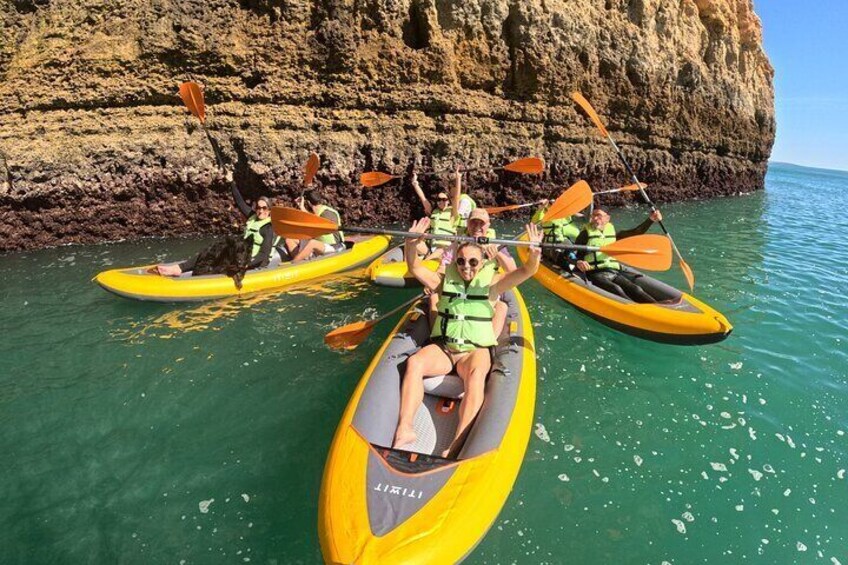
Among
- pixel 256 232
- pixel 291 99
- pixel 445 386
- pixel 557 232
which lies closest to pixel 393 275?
pixel 256 232

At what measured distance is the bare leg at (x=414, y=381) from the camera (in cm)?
298

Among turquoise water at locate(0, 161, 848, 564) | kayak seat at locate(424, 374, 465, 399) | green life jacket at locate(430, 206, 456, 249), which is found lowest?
turquoise water at locate(0, 161, 848, 564)

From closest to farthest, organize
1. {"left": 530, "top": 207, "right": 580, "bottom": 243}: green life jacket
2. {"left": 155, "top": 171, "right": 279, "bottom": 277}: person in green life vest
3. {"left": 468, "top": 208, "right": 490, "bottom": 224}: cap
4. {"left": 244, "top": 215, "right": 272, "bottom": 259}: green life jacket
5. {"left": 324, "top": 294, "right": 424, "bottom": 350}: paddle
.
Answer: {"left": 468, "top": 208, "right": 490, "bottom": 224}: cap < {"left": 324, "top": 294, "right": 424, "bottom": 350}: paddle < {"left": 155, "top": 171, "right": 279, "bottom": 277}: person in green life vest < {"left": 244, "top": 215, "right": 272, "bottom": 259}: green life jacket < {"left": 530, "top": 207, "right": 580, "bottom": 243}: green life jacket

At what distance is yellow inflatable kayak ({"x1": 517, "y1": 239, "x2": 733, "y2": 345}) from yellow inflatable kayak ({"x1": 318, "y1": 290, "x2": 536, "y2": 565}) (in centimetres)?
222


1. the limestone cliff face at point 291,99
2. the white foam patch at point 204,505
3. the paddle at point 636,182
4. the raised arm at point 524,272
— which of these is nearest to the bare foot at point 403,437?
the white foam patch at point 204,505

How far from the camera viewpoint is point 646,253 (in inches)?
170

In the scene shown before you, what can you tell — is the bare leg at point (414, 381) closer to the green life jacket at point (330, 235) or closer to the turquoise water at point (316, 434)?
the turquoise water at point (316, 434)

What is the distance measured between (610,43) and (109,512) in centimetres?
1634

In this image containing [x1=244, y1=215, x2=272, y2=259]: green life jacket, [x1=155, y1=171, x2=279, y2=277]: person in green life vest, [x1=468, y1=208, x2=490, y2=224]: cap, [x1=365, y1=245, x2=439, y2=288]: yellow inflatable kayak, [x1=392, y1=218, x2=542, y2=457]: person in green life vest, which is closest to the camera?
[x1=392, y1=218, x2=542, y2=457]: person in green life vest

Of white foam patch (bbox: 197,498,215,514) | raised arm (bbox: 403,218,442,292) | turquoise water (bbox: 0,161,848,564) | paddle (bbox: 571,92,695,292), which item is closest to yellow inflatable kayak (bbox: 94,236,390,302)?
turquoise water (bbox: 0,161,848,564)

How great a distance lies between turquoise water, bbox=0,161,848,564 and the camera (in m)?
2.77

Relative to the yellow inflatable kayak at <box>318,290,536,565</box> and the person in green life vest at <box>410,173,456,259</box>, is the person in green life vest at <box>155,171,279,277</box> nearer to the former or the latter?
the person in green life vest at <box>410,173,456,259</box>

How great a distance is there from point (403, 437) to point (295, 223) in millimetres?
2406

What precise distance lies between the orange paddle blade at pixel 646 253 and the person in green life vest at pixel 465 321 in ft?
3.75
